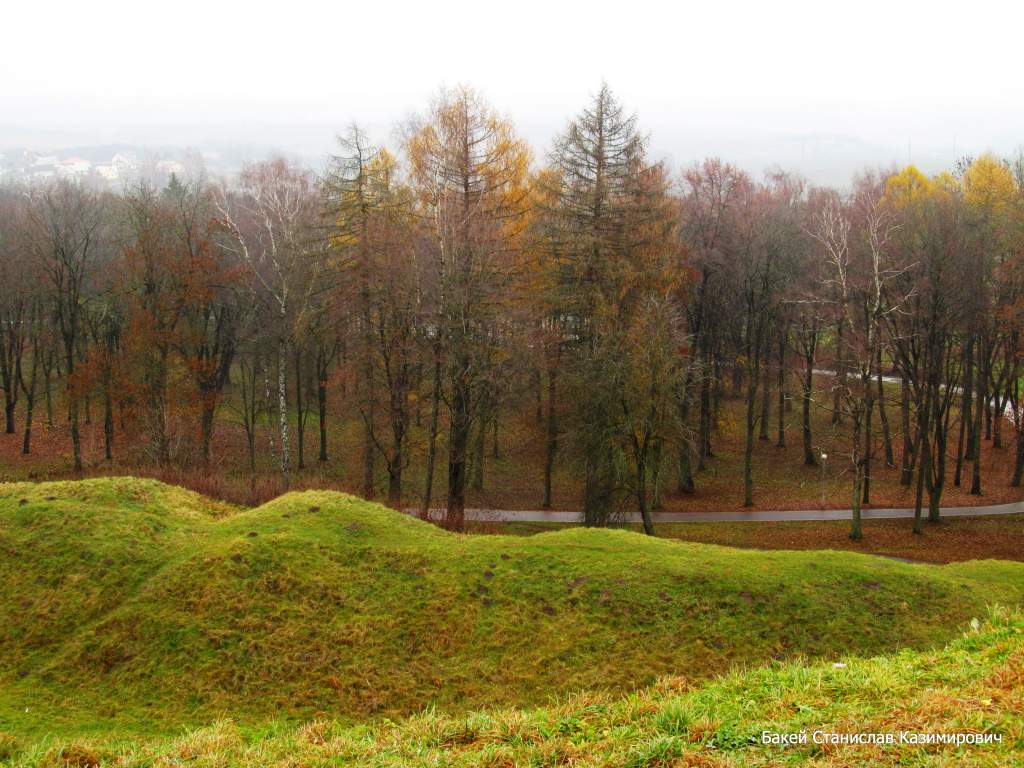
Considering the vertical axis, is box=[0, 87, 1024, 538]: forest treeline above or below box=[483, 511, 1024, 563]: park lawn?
above

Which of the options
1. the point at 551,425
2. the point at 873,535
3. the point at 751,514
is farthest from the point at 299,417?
the point at 873,535

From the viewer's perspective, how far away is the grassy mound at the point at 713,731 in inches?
247

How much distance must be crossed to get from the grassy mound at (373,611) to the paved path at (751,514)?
12.7 metres

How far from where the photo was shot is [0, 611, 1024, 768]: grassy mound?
6266 millimetres

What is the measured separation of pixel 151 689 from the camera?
1146 centimetres

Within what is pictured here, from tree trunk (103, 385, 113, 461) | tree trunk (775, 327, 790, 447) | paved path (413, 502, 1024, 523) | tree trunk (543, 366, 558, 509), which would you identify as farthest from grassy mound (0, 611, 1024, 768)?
tree trunk (775, 327, 790, 447)

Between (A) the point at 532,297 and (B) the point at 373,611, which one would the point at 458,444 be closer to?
(A) the point at 532,297

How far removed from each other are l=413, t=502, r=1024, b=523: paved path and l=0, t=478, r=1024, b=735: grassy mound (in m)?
12.7

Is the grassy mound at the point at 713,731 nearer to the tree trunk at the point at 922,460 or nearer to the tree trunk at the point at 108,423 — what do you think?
the tree trunk at the point at 922,460

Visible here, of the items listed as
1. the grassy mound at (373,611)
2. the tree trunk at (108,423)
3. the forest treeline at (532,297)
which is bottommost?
the grassy mound at (373,611)

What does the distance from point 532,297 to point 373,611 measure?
52.1 feet

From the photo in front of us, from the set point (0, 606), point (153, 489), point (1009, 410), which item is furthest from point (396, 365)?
point (1009, 410)

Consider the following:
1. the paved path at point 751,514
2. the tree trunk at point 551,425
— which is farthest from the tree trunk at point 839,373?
the tree trunk at point 551,425

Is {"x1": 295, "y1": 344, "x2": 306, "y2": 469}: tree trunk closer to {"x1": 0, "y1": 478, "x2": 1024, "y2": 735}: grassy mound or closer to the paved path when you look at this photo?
the paved path
